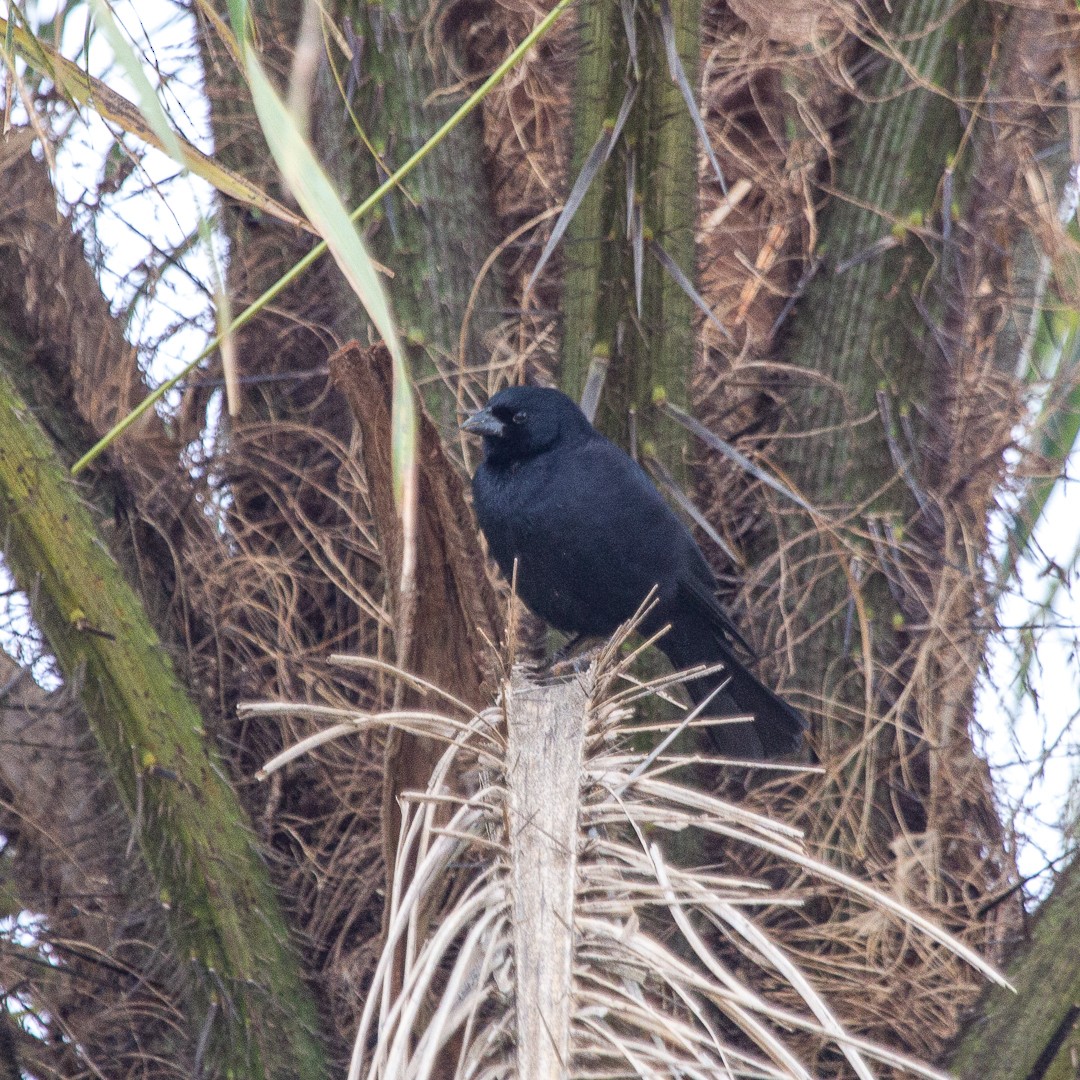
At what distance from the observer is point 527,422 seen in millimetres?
3301

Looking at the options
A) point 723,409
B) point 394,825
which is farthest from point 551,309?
point 394,825

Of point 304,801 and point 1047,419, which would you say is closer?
point 304,801

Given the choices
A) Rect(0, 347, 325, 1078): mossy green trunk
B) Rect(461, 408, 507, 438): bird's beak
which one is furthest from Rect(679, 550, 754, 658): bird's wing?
Rect(0, 347, 325, 1078): mossy green trunk

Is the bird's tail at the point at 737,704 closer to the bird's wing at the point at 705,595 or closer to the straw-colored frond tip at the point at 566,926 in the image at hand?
the bird's wing at the point at 705,595

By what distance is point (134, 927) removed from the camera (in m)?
2.59

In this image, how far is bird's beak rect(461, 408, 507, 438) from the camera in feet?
10.6

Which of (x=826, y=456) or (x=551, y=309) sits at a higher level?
(x=551, y=309)

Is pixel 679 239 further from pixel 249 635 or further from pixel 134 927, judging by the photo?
pixel 134 927

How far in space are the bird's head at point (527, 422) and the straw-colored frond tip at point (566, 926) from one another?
1569 millimetres

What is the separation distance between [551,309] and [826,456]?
71 centimetres

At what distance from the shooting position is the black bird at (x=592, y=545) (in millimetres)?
3367

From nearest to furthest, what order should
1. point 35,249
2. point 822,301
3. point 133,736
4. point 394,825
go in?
point 394,825, point 133,736, point 35,249, point 822,301

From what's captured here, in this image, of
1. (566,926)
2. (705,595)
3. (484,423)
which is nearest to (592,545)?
(705,595)

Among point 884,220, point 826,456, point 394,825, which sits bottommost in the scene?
point 394,825
